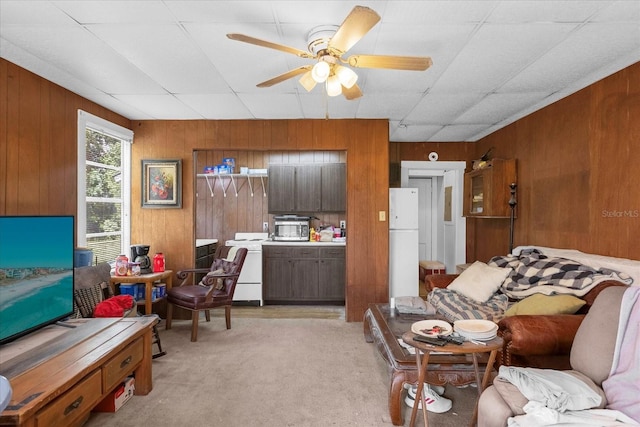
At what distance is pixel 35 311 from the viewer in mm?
2199

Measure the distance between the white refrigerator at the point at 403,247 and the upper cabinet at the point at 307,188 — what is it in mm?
829

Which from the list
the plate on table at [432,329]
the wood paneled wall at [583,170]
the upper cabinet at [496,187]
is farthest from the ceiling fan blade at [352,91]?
the upper cabinet at [496,187]

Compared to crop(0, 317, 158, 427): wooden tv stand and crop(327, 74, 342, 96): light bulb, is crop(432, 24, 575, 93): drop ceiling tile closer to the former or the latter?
crop(327, 74, 342, 96): light bulb

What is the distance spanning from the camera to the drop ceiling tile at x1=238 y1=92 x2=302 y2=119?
3.49m

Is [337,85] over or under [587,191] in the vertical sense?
over

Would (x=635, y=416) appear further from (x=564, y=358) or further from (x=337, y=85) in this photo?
(x=337, y=85)

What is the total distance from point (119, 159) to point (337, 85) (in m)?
3.18

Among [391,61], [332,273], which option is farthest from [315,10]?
[332,273]

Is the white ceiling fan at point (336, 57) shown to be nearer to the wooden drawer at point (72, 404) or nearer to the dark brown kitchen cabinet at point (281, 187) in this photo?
the wooden drawer at point (72, 404)

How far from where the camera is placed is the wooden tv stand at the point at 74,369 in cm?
160

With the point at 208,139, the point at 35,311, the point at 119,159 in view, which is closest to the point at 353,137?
the point at 208,139

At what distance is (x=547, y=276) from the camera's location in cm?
293

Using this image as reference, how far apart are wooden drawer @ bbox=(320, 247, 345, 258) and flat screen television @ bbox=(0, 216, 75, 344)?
10.4 ft

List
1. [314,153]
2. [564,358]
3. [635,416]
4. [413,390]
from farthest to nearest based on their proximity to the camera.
Result: [314,153] < [413,390] < [564,358] < [635,416]
